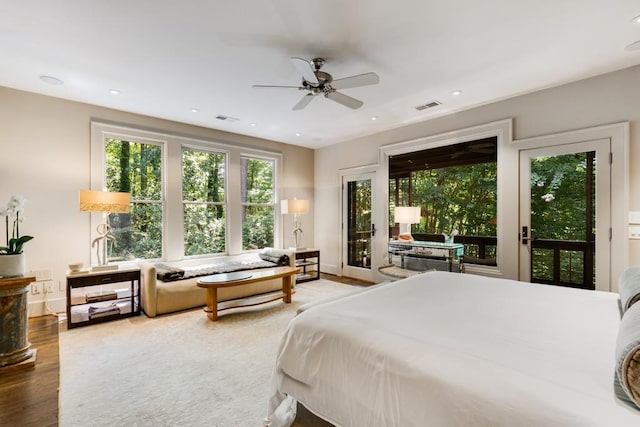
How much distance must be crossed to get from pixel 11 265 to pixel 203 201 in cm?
285

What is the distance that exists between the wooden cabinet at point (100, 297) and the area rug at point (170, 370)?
0.64 feet

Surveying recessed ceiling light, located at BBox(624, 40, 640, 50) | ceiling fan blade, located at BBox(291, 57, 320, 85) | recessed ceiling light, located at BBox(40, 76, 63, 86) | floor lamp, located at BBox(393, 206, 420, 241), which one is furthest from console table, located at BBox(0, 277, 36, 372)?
recessed ceiling light, located at BBox(624, 40, 640, 50)

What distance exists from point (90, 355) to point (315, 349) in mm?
2429

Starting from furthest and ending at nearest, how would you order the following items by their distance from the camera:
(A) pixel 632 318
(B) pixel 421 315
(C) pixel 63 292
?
1. (C) pixel 63 292
2. (B) pixel 421 315
3. (A) pixel 632 318

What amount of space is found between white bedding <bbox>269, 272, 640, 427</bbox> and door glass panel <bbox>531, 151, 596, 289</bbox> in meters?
1.63

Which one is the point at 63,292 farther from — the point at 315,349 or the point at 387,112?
the point at 387,112

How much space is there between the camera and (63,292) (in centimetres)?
395

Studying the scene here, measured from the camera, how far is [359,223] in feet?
19.7

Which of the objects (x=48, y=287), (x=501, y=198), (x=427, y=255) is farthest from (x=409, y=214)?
(x=48, y=287)

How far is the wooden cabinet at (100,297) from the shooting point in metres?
3.47

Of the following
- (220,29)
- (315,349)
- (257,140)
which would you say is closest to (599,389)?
(315,349)

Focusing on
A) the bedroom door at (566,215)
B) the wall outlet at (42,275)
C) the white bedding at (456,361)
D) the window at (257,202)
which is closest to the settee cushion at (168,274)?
the wall outlet at (42,275)

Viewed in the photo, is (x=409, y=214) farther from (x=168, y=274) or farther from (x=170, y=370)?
(x=170, y=370)

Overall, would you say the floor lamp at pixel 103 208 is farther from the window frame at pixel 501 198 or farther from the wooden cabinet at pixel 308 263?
A: the window frame at pixel 501 198
